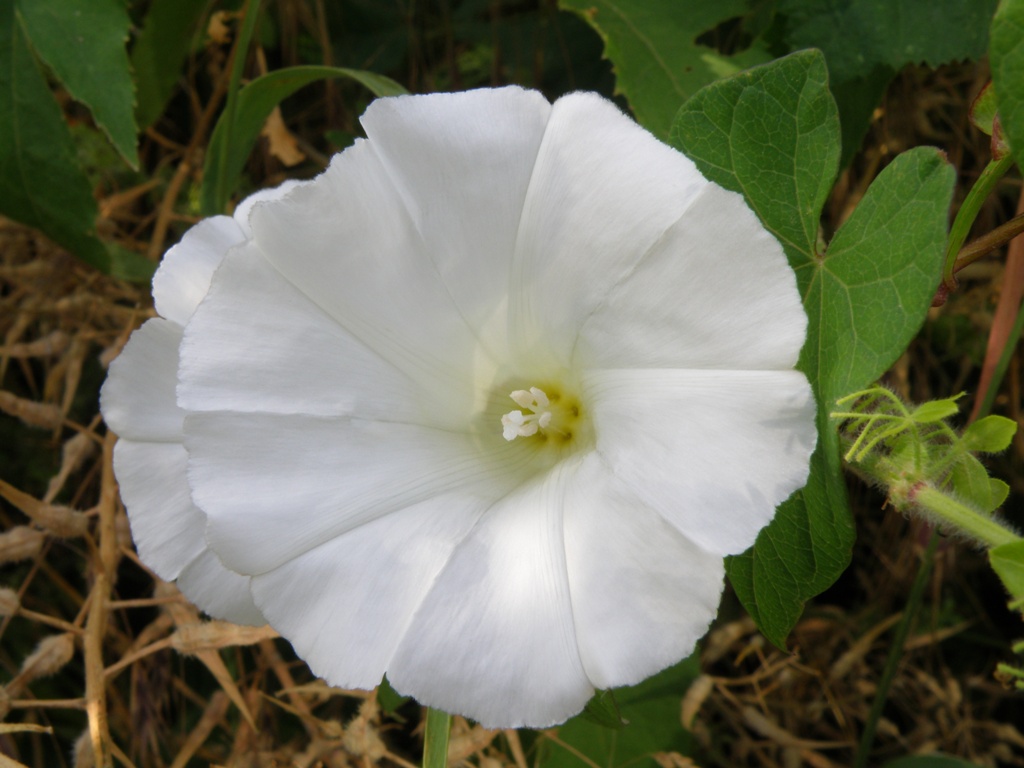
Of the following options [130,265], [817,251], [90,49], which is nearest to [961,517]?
[817,251]

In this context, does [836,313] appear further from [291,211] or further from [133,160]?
[133,160]

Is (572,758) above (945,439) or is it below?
below

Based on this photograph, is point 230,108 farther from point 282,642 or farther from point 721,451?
point 721,451

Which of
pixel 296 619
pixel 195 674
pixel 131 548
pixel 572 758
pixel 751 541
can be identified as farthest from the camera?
Answer: pixel 195 674

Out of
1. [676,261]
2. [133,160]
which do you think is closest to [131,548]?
[133,160]

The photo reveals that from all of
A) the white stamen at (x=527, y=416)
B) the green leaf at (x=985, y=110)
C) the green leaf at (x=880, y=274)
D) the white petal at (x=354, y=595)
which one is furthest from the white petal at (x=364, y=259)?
the green leaf at (x=985, y=110)

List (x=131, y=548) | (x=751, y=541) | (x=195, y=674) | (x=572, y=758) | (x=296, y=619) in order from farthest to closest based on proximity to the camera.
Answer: (x=195, y=674), (x=131, y=548), (x=572, y=758), (x=296, y=619), (x=751, y=541)

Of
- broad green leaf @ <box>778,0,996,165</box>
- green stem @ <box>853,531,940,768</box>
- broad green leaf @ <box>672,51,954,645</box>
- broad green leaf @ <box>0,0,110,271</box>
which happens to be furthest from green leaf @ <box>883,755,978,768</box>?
broad green leaf @ <box>0,0,110,271</box>

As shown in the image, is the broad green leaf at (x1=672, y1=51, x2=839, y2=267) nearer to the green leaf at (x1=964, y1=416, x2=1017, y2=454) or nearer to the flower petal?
the green leaf at (x1=964, y1=416, x2=1017, y2=454)
